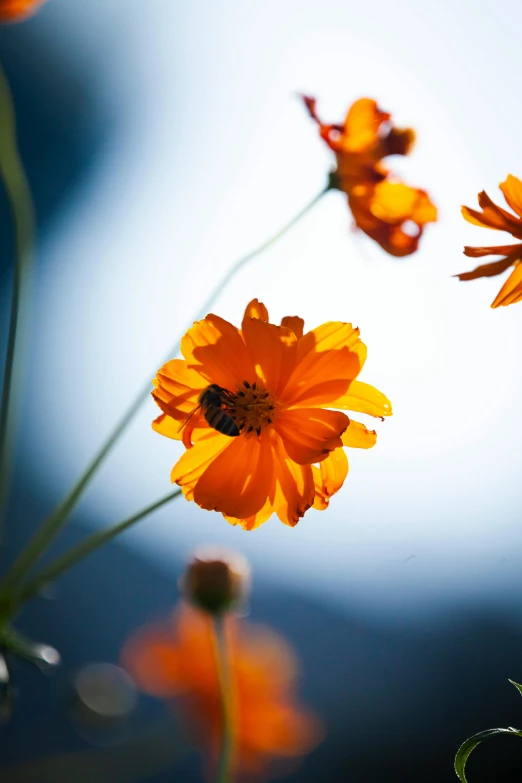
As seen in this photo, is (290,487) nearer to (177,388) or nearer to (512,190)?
(177,388)

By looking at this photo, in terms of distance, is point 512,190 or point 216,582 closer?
point 512,190

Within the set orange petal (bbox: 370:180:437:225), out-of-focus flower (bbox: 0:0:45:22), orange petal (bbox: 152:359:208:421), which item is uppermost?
orange petal (bbox: 370:180:437:225)

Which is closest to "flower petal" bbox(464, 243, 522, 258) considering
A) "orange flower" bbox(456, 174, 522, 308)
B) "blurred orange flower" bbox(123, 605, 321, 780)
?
"orange flower" bbox(456, 174, 522, 308)

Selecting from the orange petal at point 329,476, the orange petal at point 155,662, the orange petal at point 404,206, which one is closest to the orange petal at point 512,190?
the orange petal at point 404,206

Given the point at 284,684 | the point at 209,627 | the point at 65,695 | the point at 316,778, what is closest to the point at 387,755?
the point at 316,778

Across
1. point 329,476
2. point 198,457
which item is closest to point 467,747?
point 329,476

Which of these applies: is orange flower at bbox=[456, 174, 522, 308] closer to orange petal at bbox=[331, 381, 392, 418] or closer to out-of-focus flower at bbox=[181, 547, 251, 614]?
orange petal at bbox=[331, 381, 392, 418]

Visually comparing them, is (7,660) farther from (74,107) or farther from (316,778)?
(74,107)

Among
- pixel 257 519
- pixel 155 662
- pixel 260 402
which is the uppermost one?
pixel 260 402
